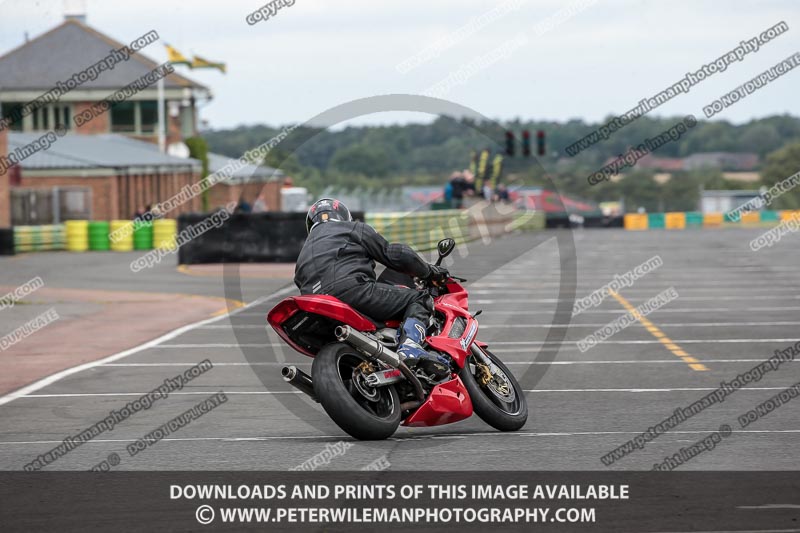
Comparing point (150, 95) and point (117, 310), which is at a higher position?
point (150, 95)

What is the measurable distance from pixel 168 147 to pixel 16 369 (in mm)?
57807

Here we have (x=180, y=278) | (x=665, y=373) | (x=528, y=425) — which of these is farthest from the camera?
(x=180, y=278)

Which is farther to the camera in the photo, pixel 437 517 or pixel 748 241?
pixel 748 241

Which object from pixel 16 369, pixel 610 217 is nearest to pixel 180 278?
pixel 16 369

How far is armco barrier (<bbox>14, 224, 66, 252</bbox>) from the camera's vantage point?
4341 centimetres

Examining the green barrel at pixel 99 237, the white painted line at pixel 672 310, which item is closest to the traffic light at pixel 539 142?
the green barrel at pixel 99 237

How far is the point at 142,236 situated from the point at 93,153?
1465 centimetres

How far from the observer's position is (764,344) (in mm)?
16062

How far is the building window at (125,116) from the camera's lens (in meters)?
73.1

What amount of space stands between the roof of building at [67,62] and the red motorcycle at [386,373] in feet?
207

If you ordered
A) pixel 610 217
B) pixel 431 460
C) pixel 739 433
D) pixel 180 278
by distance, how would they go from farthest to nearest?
pixel 610 217, pixel 180 278, pixel 739 433, pixel 431 460

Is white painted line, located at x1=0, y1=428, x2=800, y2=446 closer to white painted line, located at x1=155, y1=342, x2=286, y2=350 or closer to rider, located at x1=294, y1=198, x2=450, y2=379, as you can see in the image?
rider, located at x1=294, y1=198, x2=450, y2=379

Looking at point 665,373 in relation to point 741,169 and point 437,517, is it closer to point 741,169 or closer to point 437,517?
point 437,517

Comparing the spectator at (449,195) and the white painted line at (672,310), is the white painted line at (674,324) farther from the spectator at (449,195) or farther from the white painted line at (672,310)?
the spectator at (449,195)
